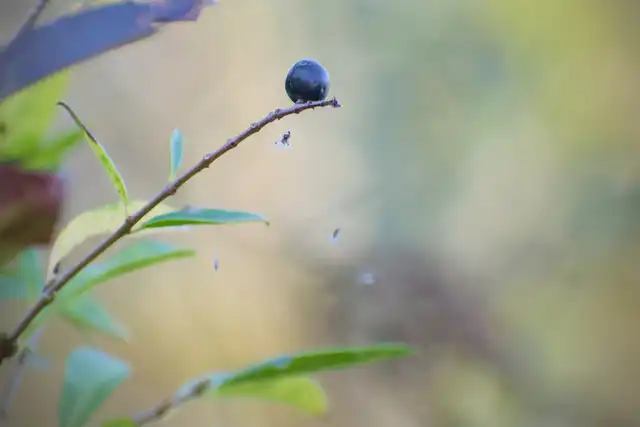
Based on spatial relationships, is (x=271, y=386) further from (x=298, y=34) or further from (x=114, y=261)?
(x=298, y=34)

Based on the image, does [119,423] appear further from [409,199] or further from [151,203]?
[409,199]

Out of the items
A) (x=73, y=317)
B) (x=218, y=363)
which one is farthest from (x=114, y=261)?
(x=218, y=363)

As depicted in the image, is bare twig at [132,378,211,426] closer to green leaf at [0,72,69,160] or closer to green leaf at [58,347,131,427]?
green leaf at [58,347,131,427]

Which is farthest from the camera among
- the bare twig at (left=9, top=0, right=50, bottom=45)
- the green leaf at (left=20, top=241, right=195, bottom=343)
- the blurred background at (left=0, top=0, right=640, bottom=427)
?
the blurred background at (left=0, top=0, right=640, bottom=427)

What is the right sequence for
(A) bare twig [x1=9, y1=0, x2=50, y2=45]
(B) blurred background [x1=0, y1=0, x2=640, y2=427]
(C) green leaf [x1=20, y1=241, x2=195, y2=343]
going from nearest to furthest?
(A) bare twig [x1=9, y1=0, x2=50, y2=45]
(C) green leaf [x1=20, y1=241, x2=195, y2=343]
(B) blurred background [x1=0, y1=0, x2=640, y2=427]

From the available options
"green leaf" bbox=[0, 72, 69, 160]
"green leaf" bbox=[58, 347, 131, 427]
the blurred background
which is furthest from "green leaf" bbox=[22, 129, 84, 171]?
the blurred background

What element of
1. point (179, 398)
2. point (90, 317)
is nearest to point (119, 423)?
point (179, 398)
